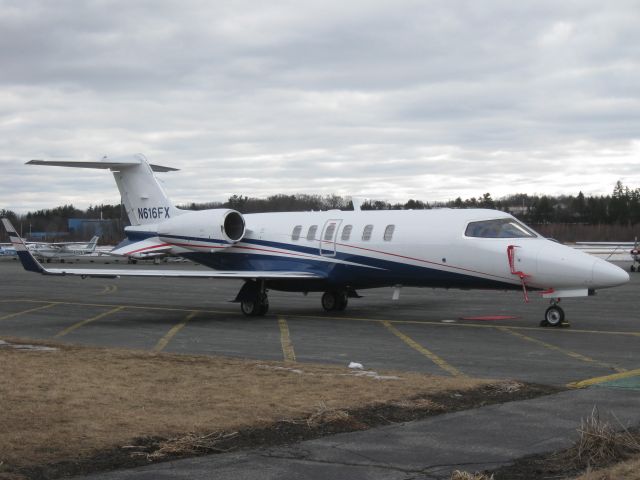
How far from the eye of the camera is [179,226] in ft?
77.3

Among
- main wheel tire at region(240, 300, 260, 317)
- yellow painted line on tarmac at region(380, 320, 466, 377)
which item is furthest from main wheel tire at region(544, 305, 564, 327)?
main wheel tire at region(240, 300, 260, 317)

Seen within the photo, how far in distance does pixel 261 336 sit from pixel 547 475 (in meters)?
10.8

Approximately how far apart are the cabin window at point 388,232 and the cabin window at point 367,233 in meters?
0.45

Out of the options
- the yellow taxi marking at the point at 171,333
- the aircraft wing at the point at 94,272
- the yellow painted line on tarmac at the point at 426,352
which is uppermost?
the aircraft wing at the point at 94,272

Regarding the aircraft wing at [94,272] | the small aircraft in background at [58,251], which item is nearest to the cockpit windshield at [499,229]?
the aircraft wing at [94,272]

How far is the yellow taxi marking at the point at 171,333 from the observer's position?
49.5 ft

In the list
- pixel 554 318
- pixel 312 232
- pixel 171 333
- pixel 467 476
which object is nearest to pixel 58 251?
pixel 312 232

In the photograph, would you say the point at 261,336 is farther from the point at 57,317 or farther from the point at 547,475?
the point at 547,475

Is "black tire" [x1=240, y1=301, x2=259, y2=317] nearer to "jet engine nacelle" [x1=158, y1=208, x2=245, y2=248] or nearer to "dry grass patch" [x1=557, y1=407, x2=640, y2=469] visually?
"jet engine nacelle" [x1=158, y1=208, x2=245, y2=248]

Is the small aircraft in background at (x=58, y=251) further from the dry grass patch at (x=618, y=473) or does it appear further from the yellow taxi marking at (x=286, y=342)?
the dry grass patch at (x=618, y=473)

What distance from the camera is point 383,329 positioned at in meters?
18.1

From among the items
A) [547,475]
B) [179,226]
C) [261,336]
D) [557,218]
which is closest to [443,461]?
[547,475]

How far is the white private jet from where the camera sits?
58.0ft

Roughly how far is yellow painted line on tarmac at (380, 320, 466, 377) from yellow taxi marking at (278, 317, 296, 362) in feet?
7.09
